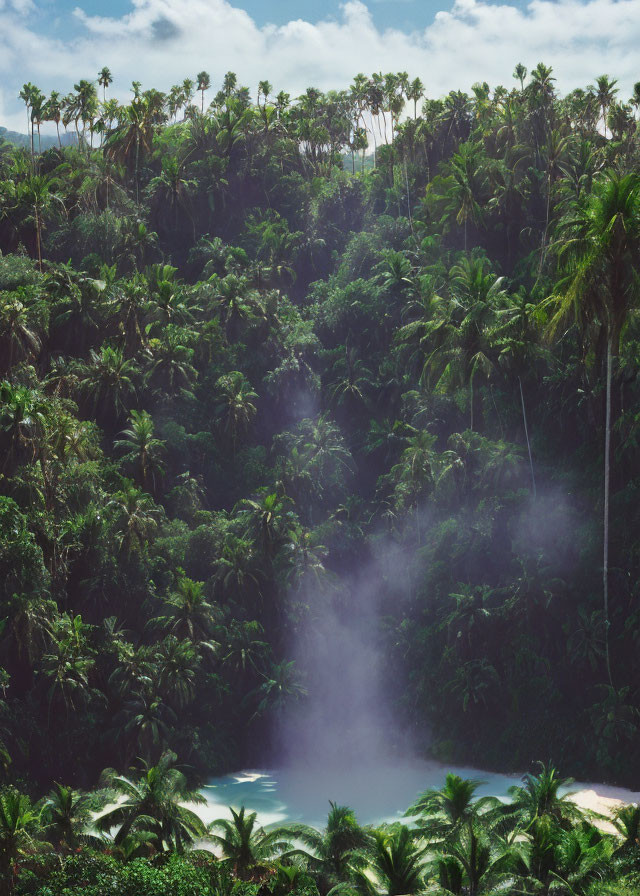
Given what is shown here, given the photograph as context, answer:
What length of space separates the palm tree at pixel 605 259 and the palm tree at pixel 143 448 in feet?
72.0

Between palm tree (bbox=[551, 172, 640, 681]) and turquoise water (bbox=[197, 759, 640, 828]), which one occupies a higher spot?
palm tree (bbox=[551, 172, 640, 681])

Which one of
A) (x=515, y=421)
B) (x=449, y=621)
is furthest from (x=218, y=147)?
(x=449, y=621)

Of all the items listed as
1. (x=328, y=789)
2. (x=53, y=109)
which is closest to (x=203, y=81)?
(x=53, y=109)

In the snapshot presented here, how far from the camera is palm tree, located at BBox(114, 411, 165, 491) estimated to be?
164 feet

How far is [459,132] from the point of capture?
241 feet

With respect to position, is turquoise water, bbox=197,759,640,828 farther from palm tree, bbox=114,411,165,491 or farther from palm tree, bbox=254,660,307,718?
palm tree, bbox=114,411,165,491

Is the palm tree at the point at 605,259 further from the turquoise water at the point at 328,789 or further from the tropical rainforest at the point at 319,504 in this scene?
the turquoise water at the point at 328,789

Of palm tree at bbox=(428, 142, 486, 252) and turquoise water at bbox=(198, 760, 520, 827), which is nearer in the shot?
turquoise water at bbox=(198, 760, 520, 827)

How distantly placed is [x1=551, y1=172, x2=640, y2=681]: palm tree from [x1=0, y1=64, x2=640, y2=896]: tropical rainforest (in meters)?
0.11

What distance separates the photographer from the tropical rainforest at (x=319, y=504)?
2923 centimetres

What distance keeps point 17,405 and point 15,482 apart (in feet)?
10.9

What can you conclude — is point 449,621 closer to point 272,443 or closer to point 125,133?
point 272,443

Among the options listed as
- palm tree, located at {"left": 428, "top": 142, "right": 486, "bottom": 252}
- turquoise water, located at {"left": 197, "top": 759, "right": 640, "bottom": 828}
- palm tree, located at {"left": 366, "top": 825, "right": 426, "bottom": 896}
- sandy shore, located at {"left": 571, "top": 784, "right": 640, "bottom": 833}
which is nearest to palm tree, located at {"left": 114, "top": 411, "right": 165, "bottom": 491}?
turquoise water, located at {"left": 197, "top": 759, "right": 640, "bottom": 828}

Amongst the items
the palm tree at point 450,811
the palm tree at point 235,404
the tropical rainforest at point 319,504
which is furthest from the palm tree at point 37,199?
the palm tree at point 450,811
